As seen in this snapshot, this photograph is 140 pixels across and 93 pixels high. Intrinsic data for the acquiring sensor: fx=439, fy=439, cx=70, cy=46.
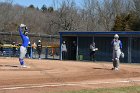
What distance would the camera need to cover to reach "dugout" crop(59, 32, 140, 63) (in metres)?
36.1

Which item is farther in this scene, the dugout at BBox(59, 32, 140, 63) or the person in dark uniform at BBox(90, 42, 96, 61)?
the person in dark uniform at BBox(90, 42, 96, 61)

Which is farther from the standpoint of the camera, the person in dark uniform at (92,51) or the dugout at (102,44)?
the person in dark uniform at (92,51)

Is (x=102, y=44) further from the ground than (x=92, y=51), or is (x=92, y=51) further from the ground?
(x=102, y=44)

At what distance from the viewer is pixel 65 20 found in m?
73.9

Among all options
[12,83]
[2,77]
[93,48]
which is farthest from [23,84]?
[93,48]

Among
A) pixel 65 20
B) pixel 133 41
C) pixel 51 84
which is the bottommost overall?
pixel 51 84

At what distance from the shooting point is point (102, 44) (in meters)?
38.5

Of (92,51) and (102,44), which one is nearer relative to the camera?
(92,51)

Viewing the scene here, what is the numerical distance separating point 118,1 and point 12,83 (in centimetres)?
6347

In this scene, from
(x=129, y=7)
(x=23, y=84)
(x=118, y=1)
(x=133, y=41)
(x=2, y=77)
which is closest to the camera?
(x=23, y=84)

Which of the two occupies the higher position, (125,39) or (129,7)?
(129,7)

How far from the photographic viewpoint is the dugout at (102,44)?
119 ft

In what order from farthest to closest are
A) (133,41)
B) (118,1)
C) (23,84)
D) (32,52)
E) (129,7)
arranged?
(118,1) < (129,7) < (32,52) < (133,41) < (23,84)

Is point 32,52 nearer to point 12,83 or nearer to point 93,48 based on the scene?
point 93,48
